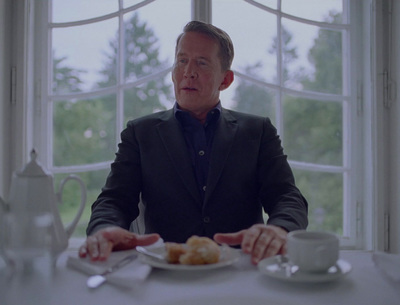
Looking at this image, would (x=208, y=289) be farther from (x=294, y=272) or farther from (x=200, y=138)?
(x=200, y=138)

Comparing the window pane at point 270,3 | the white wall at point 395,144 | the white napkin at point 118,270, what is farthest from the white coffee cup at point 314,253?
the window pane at point 270,3

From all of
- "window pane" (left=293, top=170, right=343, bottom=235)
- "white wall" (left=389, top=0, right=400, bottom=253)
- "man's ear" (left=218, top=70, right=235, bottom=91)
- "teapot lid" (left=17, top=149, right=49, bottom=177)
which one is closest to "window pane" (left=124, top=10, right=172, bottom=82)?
"man's ear" (left=218, top=70, right=235, bottom=91)

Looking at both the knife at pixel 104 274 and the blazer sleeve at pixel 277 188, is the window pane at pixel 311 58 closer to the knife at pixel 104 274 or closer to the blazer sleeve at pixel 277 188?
the blazer sleeve at pixel 277 188

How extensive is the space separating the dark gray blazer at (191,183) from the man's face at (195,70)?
0.10m

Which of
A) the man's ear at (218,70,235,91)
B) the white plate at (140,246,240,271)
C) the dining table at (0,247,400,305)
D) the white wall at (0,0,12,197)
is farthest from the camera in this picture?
the white wall at (0,0,12,197)

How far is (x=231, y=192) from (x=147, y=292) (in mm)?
840

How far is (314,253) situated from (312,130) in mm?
1580

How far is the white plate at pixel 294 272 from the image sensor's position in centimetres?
72

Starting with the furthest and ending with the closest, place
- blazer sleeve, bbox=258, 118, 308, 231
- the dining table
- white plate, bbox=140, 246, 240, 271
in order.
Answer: blazer sleeve, bbox=258, 118, 308, 231 → white plate, bbox=140, 246, 240, 271 → the dining table

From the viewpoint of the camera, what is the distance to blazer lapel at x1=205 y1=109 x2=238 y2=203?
1489 millimetres

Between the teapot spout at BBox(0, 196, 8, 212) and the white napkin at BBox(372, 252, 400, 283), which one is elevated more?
the teapot spout at BBox(0, 196, 8, 212)

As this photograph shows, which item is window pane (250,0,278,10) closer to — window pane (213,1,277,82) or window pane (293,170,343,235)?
window pane (213,1,277,82)

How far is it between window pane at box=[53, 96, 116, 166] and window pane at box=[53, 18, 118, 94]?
90mm

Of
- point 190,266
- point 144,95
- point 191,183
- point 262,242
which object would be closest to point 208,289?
point 190,266
